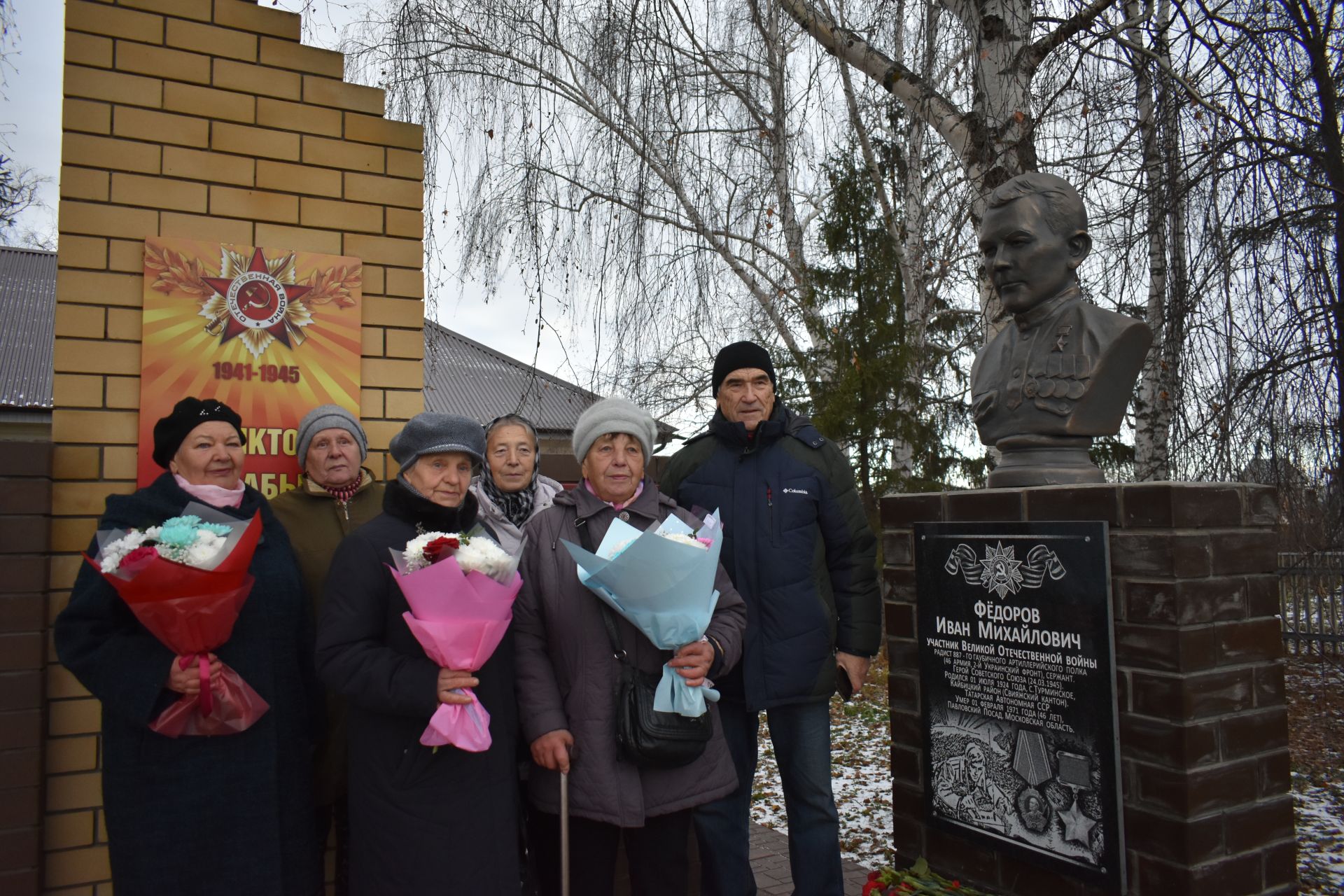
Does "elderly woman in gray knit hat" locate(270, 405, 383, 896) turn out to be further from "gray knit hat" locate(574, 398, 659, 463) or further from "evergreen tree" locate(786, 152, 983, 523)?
"evergreen tree" locate(786, 152, 983, 523)

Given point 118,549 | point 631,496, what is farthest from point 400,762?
point 631,496

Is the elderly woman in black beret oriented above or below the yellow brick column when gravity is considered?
below

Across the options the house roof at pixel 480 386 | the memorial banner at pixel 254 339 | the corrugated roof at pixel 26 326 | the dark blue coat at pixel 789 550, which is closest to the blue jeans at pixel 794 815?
the dark blue coat at pixel 789 550

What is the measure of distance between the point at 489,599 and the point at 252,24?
2511mm

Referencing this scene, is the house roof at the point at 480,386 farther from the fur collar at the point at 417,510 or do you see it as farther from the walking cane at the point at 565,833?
the walking cane at the point at 565,833

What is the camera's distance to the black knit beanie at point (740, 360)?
3.12m

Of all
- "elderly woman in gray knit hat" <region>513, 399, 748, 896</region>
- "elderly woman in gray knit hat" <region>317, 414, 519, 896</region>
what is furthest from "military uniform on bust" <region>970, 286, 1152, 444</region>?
"elderly woman in gray knit hat" <region>317, 414, 519, 896</region>

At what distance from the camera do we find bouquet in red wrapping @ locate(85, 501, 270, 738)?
2051 mm

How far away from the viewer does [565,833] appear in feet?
7.62

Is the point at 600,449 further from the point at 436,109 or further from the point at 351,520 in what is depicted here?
the point at 436,109

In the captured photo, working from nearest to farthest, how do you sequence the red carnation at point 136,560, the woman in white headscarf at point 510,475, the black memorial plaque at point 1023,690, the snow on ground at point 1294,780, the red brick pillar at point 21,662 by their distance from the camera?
the red carnation at point 136,560 → the black memorial plaque at point 1023,690 → the red brick pillar at point 21,662 → the woman in white headscarf at point 510,475 → the snow on ground at point 1294,780

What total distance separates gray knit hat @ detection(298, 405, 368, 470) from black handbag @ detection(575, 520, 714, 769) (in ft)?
3.89

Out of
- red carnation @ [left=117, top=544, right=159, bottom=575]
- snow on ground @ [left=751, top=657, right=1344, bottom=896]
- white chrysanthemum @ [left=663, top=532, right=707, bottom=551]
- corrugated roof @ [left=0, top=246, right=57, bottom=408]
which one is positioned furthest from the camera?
corrugated roof @ [left=0, top=246, right=57, bottom=408]

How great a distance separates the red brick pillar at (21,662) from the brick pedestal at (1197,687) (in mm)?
3030
